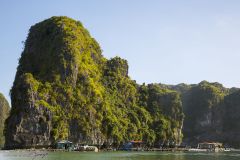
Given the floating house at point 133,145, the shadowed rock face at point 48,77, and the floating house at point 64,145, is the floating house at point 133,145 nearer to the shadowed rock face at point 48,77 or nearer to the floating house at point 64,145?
the shadowed rock face at point 48,77

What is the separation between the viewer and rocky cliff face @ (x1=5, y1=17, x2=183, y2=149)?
3819 inches

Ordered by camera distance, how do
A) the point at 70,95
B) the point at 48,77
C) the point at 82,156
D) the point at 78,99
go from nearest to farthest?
1. the point at 82,156
2. the point at 70,95
3. the point at 48,77
4. the point at 78,99

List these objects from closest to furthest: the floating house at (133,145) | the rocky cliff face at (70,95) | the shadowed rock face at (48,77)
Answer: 1. the shadowed rock face at (48,77)
2. the rocky cliff face at (70,95)
3. the floating house at (133,145)

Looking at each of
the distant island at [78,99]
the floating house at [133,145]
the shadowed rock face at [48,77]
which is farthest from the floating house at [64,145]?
the floating house at [133,145]

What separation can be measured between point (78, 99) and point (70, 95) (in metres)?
2.62

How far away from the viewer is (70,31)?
387ft

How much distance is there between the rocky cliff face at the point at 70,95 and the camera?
318 feet

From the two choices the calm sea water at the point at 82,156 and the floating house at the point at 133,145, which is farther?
the floating house at the point at 133,145

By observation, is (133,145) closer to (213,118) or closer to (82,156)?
(82,156)

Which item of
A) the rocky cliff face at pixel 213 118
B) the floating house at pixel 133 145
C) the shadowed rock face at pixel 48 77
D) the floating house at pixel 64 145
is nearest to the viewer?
the floating house at pixel 64 145

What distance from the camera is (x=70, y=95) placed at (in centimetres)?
10688

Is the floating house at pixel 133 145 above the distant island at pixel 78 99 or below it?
below

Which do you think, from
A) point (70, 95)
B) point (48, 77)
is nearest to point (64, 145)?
point (70, 95)

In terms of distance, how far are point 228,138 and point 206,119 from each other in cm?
1209
